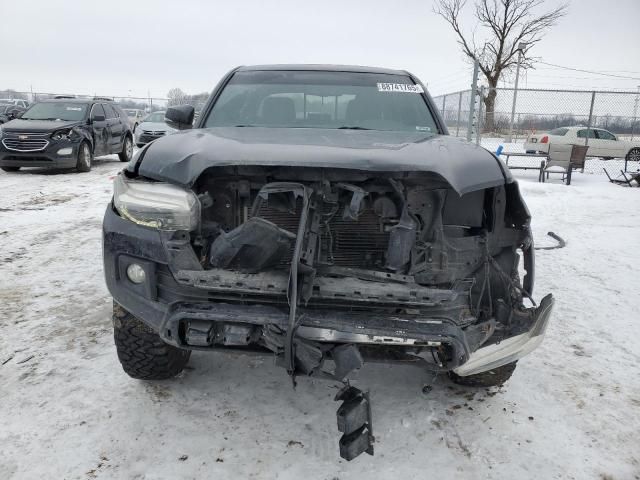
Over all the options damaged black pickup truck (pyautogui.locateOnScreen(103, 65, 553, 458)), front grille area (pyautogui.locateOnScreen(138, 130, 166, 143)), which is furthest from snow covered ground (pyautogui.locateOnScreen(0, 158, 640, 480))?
front grille area (pyautogui.locateOnScreen(138, 130, 166, 143))

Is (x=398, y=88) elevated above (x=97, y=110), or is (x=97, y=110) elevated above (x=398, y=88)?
(x=398, y=88)

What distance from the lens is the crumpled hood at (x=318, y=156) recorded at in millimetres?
2119

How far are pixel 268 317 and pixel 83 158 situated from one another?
10.4m

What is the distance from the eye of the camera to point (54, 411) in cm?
241

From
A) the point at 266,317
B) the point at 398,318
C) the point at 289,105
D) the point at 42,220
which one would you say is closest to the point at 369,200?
the point at 398,318

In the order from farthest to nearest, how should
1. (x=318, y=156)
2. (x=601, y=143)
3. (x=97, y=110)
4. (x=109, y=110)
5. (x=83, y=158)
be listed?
(x=601, y=143), (x=109, y=110), (x=97, y=110), (x=83, y=158), (x=318, y=156)

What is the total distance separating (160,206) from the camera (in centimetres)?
219

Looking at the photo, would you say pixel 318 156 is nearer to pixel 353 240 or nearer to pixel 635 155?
pixel 353 240

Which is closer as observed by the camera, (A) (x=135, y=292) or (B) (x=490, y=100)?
(A) (x=135, y=292)

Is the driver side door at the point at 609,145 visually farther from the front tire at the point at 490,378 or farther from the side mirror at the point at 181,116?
the front tire at the point at 490,378

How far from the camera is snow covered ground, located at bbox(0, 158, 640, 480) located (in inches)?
83.5

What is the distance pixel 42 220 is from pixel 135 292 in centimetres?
492

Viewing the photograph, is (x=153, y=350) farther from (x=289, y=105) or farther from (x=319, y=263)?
(x=289, y=105)

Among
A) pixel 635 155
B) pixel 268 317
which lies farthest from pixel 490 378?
pixel 635 155
